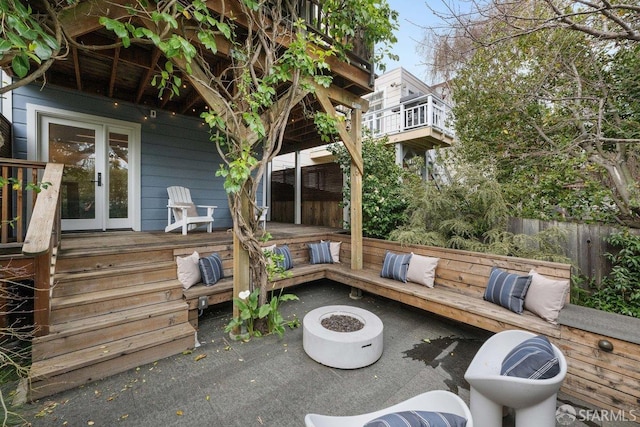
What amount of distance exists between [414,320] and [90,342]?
139 inches

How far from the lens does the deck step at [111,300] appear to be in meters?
2.38

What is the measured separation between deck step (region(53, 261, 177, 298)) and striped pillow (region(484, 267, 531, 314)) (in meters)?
3.63

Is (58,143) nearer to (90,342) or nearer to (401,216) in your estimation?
(90,342)

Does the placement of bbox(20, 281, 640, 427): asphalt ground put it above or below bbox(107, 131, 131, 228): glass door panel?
below

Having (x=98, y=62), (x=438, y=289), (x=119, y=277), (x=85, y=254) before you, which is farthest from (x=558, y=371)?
(x=98, y=62)

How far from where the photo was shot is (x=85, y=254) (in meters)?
2.78

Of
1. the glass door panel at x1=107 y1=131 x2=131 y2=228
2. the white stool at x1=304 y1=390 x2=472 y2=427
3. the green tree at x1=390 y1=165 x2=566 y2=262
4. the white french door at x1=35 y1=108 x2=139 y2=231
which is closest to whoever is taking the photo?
the white stool at x1=304 y1=390 x2=472 y2=427

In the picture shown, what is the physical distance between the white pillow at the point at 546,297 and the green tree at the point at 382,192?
80.3 inches

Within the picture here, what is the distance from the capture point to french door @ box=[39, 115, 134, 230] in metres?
4.19

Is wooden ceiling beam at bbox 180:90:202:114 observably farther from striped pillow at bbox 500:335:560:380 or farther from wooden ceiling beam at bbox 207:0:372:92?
striped pillow at bbox 500:335:560:380

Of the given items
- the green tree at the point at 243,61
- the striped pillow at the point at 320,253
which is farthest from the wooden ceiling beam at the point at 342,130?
the striped pillow at the point at 320,253

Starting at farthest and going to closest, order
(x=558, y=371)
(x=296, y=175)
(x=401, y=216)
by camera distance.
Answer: (x=296, y=175) → (x=401, y=216) → (x=558, y=371)

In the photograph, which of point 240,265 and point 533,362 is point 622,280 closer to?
point 533,362

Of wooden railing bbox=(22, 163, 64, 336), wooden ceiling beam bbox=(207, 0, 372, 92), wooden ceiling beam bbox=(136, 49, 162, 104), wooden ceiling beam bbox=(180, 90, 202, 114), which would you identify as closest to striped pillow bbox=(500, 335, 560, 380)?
wooden railing bbox=(22, 163, 64, 336)
